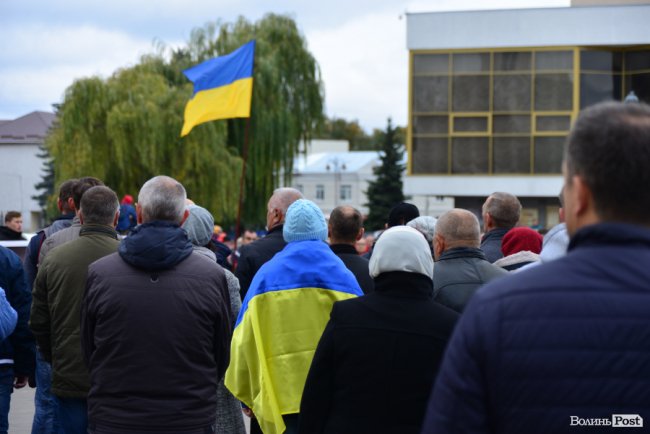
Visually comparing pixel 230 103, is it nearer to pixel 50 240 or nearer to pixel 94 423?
pixel 50 240

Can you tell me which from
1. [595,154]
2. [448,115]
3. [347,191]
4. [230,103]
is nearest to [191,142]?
[448,115]

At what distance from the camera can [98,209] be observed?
6027 millimetres

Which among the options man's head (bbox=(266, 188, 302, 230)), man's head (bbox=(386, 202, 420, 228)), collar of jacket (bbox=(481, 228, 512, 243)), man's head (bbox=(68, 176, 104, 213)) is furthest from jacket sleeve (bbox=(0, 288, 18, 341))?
man's head (bbox=(386, 202, 420, 228))

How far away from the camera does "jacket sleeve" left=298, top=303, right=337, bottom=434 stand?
429cm

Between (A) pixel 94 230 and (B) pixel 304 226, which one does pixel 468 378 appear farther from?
(A) pixel 94 230

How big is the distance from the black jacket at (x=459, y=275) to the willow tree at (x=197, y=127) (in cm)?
2801

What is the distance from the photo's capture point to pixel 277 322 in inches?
216

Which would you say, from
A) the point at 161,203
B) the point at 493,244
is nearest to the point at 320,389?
the point at 161,203

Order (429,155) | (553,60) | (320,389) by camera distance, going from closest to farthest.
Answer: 1. (320,389)
2. (553,60)
3. (429,155)

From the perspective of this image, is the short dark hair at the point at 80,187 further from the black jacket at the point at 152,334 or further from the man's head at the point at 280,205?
the black jacket at the point at 152,334

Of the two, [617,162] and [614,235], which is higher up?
[617,162]

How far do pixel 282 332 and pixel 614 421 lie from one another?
3.34 meters

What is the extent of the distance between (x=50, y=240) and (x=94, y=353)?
2002 mm

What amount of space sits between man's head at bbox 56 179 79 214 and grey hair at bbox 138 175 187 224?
2103 mm
